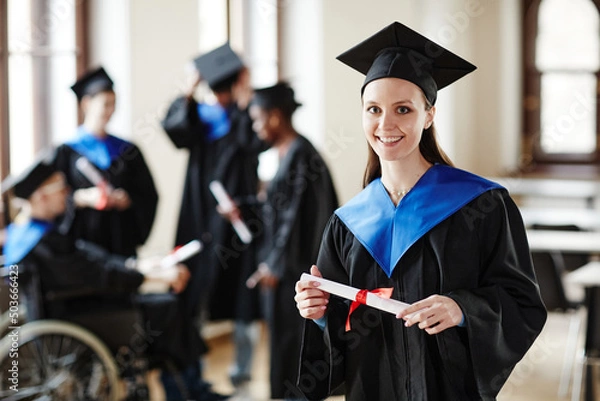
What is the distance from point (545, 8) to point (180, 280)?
5604 millimetres

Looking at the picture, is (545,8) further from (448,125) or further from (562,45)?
(448,125)

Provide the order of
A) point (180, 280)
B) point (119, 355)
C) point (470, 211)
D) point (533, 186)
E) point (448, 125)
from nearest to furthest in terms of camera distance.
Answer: point (470, 211) → point (119, 355) → point (180, 280) → point (448, 125) → point (533, 186)

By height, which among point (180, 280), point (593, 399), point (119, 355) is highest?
point (180, 280)

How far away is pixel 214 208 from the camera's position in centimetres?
503

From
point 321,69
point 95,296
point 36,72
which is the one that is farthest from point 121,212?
point 321,69

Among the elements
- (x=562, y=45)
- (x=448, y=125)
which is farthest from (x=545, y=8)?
(x=448, y=125)

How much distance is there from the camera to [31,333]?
3.55 m

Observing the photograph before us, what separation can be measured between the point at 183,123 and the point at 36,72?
90 cm

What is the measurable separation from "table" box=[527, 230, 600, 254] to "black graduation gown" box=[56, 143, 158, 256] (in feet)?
6.67

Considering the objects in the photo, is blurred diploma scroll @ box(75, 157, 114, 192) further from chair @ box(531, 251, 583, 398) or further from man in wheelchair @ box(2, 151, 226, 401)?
chair @ box(531, 251, 583, 398)

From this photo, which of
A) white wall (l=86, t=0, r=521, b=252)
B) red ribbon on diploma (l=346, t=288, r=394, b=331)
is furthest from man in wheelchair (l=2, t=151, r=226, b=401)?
red ribbon on diploma (l=346, t=288, r=394, b=331)

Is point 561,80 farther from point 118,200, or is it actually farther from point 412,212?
point 412,212

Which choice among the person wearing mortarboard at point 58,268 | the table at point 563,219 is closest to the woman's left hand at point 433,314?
the person wearing mortarboard at point 58,268

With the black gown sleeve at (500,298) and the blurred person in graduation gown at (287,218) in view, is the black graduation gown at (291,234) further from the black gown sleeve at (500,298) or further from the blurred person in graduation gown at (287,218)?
the black gown sleeve at (500,298)
